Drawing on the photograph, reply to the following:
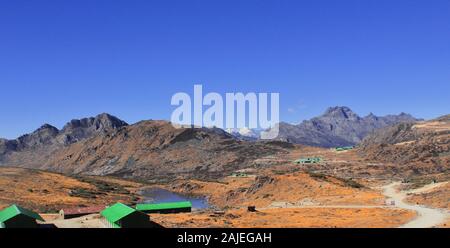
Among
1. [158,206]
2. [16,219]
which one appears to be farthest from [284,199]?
[16,219]

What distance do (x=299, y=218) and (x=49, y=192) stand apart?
7522cm

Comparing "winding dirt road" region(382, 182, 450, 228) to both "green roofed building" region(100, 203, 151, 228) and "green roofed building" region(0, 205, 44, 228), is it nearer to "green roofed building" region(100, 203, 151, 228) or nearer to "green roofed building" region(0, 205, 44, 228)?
"green roofed building" region(100, 203, 151, 228)

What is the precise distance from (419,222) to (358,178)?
8970cm

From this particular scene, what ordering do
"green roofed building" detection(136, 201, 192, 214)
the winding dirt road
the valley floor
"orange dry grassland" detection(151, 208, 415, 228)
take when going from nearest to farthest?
1. the winding dirt road
2. "orange dry grassland" detection(151, 208, 415, 228)
3. the valley floor
4. "green roofed building" detection(136, 201, 192, 214)

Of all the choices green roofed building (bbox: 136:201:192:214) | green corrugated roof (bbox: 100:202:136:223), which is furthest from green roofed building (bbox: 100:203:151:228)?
green roofed building (bbox: 136:201:192:214)

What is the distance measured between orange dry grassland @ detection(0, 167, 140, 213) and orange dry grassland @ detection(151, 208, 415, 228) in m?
38.7

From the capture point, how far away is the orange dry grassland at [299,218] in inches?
2405

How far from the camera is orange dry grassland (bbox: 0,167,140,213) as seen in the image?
320ft

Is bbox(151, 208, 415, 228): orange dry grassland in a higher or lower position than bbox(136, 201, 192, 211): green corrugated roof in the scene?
lower

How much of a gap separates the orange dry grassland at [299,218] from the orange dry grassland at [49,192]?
38.7 meters

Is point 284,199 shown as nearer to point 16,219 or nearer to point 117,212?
point 117,212

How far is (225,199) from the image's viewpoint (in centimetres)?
12388

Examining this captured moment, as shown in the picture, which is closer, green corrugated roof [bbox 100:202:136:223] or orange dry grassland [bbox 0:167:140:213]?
green corrugated roof [bbox 100:202:136:223]
